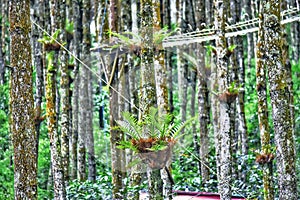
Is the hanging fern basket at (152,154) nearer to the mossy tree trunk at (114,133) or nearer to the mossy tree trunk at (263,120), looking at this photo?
the mossy tree trunk at (263,120)

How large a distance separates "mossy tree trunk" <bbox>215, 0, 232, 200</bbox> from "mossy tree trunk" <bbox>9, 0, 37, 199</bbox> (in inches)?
93.7

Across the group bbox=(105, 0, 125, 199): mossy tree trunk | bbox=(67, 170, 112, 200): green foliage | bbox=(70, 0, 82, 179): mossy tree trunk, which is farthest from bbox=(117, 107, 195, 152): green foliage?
bbox=(70, 0, 82, 179): mossy tree trunk

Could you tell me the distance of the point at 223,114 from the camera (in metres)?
6.84

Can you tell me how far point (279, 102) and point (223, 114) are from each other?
1.36m

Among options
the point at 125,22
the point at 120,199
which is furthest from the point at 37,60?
the point at 120,199

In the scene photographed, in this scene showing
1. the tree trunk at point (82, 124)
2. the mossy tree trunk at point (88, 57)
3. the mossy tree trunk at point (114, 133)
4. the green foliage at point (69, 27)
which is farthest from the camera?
the green foliage at point (69, 27)

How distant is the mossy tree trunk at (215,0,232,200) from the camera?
666cm

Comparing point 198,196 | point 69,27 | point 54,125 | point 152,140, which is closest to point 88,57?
point 69,27

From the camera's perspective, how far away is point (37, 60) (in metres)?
9.16

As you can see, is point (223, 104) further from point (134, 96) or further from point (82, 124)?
point (82, 124)

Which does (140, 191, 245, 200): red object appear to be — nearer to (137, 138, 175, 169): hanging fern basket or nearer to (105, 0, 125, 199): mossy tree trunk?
(105, 0, 125, 199): mossy tree trunk

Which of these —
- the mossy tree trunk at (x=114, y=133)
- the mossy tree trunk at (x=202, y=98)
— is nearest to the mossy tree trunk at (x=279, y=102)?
the mossy tree trunk at (x=114, y=133)

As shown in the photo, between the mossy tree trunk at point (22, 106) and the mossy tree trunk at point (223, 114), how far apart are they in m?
2.38

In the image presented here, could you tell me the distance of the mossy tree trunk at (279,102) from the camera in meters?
5.55
